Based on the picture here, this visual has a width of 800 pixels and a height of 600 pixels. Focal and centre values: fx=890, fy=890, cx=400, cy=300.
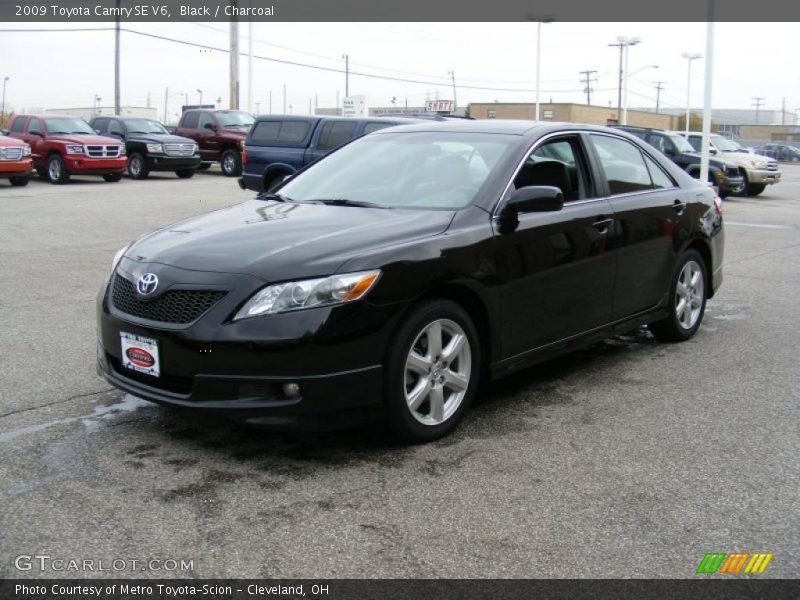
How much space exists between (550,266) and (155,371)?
89.3 inches

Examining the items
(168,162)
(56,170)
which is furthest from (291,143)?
(168,162)

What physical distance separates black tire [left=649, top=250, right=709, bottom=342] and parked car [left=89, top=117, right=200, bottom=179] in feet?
70.8

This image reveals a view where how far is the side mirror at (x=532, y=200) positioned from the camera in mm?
4785

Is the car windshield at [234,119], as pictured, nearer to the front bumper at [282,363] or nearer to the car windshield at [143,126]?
the car windshield at [143,126]

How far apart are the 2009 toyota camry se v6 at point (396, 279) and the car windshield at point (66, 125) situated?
831 inches

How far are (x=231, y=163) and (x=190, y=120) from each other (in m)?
2.33

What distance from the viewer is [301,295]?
13.2 ft

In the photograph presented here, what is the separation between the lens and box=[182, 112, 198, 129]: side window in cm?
2906

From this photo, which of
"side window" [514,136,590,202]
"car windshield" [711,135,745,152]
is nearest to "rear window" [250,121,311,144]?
"side window" [514,136,590,202]

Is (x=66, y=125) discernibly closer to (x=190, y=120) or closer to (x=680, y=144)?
(x=190, y=120)

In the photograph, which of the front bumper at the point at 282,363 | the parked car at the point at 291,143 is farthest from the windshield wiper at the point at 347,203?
the parked car at the point at 291,143

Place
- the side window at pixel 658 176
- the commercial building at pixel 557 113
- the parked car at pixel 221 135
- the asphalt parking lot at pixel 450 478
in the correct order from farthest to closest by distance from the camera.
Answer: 1. the commercial building at pixel 557 113
2. the parked car at pixel 221 135
3. the side window at pixel 658 176
4. the asphalt parking lot at pixel 450 478

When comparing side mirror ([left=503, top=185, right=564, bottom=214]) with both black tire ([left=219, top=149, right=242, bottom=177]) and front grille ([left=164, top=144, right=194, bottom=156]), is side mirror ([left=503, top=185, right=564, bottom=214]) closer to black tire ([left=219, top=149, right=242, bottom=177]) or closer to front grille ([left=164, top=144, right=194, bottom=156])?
front grille ([left=164, top=144, right=194, bottom=156])

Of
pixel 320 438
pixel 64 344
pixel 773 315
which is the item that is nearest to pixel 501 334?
pixel 320 438
